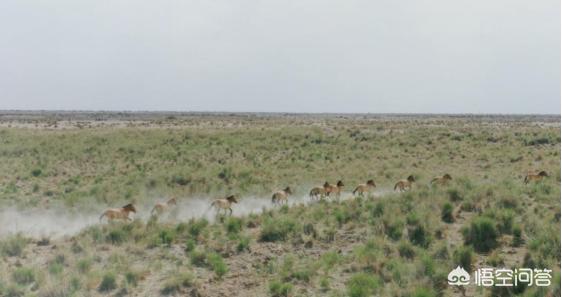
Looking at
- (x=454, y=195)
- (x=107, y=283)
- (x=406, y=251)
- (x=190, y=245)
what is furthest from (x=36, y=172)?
(x=406, y=251)

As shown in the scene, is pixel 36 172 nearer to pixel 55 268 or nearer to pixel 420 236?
pixel 55 268

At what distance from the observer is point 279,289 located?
9281 millimetres

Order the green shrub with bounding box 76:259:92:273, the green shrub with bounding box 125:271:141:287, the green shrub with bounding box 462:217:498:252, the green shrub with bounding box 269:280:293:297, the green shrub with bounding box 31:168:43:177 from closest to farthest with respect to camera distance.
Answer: the green shrub with bounding box 269:280:293:297 < the green shrub with bounding box 125:271:141:287 < the green shrub with bounding box 76:259:92:273 < the green shrub with bounding box 462:217:498:252 < the green shrub with bounding box 31:168:43:177

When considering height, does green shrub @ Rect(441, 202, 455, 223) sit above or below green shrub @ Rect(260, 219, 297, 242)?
above

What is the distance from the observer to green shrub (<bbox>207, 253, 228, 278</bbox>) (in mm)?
10227

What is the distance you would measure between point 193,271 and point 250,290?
1.41 m

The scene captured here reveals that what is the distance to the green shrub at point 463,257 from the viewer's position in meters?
9.98

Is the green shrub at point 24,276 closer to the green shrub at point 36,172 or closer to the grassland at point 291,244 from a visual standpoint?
the grassland at point 291,244

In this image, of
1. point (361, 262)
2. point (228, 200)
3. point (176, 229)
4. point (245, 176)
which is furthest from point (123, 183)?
point (361, 262)

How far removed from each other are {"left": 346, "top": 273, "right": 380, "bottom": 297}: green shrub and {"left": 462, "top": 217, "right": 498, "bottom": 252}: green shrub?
2.77m

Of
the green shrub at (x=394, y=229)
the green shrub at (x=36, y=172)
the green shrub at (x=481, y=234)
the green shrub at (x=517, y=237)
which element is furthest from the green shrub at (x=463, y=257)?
the green shrub at (x=36, y=172)

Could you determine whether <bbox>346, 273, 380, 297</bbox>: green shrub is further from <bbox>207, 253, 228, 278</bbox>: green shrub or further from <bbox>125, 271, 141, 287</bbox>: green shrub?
<bbox>125, 271, 141, 287</bbox>: green shrub

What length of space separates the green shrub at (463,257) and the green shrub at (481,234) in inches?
26.9

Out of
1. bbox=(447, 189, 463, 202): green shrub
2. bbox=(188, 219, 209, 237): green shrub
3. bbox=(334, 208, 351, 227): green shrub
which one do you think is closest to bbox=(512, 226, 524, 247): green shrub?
bbox=(447, 189, 463, 202): green shrub
